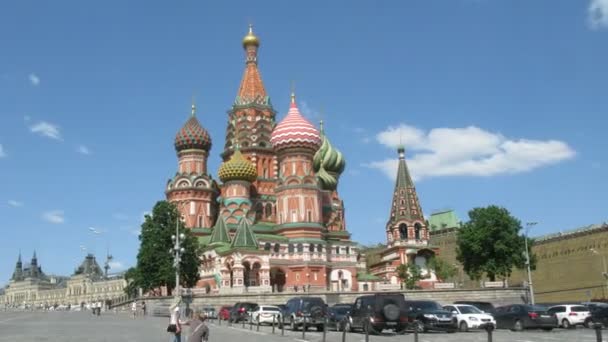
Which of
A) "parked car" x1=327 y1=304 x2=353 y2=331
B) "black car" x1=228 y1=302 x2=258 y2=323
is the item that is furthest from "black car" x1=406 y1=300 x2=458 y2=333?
"black car" x1=228 y1=302 x2=258 y2=323

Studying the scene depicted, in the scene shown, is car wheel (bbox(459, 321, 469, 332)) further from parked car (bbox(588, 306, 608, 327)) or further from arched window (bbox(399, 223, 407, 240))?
arched window (bbox(399, 223, 407, 240))

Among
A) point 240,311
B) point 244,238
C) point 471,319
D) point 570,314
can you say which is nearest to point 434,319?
point 471,319

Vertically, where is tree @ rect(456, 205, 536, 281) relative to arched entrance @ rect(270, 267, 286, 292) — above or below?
above

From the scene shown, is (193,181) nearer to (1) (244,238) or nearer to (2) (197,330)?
(1) (244,238)

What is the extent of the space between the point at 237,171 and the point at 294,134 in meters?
7.82

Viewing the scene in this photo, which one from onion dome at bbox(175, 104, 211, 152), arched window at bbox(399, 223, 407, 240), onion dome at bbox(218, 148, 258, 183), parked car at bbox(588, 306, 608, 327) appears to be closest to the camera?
parked car at bbox(588, 306, 608, 327)

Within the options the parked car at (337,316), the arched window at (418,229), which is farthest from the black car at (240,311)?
the arched window at (418,229)

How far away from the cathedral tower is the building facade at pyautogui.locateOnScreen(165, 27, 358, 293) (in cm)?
12

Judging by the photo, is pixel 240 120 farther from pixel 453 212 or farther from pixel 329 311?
pixel 329 311

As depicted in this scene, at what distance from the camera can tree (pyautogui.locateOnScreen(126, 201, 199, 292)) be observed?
5403 cm

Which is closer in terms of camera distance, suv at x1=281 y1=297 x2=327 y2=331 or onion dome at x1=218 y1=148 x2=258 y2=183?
suv at x1=281 y1=297 x2=327 y2=331

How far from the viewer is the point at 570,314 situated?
29688 millimetres

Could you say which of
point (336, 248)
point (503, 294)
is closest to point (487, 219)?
point (503, 294)

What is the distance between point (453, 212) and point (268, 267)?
182 ft
